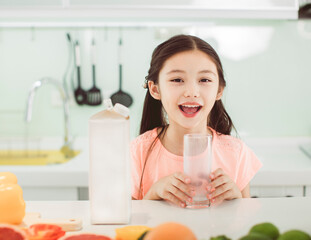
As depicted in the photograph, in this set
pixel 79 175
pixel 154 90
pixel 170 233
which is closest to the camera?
pixel 170 233

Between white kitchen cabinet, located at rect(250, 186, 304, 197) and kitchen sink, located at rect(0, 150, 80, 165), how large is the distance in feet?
3.32

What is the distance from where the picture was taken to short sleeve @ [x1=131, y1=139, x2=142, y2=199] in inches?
46.3

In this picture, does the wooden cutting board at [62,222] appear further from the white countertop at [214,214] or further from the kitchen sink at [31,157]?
the kitchen sink at [31,157]

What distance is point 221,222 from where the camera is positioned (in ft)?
2.38

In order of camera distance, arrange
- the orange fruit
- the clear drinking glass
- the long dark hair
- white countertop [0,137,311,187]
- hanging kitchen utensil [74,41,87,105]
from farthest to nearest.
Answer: hanging kitchen utensil [74,41,87,105], white countertop [0,137,311,187], the long dark hair, the clear drinking glass, the orange fruit

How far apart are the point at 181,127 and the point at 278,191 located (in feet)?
2.49

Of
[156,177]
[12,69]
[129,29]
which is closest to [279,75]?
[129,29]

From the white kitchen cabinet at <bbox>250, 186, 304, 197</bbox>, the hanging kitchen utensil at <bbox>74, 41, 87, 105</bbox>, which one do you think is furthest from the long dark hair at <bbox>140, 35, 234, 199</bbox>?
the hanging kitchen utensil at <bbox>74, 41, 87, 105</bbox>

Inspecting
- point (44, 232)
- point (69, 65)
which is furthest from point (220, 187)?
point (69, 65)

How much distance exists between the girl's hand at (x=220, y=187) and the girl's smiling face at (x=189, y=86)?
0.23 m

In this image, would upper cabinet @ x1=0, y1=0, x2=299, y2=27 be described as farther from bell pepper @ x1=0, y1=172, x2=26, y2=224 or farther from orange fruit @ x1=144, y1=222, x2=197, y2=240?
orange fruit @ x1=144, y1=222, x2=197, y2=240

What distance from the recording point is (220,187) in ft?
2.72

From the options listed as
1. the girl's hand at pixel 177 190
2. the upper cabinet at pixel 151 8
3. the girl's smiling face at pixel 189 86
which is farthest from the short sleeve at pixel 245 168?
the upper cabinet at pixel 151 8

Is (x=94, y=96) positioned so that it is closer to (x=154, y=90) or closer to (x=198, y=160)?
(x=154, y=90)
